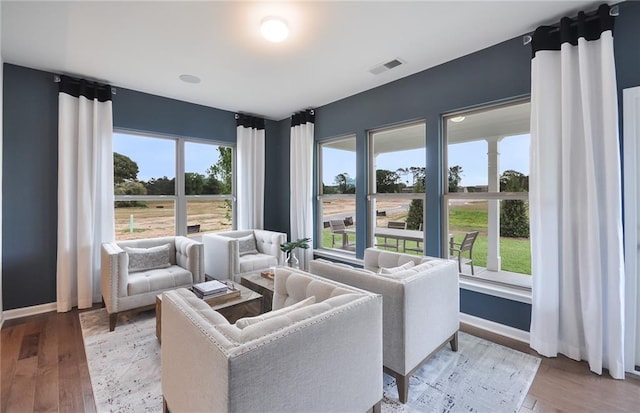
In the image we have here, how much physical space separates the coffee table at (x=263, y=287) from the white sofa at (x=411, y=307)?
75 centimetres

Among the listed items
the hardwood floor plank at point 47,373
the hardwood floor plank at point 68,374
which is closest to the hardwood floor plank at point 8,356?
the hardwood floor plank at point 47,373

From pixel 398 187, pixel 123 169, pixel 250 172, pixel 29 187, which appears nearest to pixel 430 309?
pixel 398 187

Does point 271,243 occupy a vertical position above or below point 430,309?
above

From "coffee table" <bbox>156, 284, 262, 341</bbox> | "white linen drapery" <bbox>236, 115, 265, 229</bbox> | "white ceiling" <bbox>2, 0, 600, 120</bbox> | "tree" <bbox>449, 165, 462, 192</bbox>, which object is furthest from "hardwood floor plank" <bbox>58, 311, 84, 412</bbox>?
"tree" <bbox>449, 165, 462, 192</bbox>

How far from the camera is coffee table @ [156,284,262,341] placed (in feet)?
7.82

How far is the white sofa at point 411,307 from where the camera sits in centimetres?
180

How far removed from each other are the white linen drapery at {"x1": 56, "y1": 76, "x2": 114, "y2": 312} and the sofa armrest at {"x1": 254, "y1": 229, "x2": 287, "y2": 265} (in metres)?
1.90

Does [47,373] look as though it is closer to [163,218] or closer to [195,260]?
[195,260]

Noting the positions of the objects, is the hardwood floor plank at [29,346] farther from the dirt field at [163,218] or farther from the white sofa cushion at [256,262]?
the white sofa cushion at [256,262]

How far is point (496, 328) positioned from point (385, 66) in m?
2.93

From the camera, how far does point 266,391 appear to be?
3.46 ft

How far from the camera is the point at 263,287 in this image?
288 cm

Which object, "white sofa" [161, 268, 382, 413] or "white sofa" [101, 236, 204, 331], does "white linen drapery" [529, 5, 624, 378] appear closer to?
"white sofa" [161, 268, 382, 413]

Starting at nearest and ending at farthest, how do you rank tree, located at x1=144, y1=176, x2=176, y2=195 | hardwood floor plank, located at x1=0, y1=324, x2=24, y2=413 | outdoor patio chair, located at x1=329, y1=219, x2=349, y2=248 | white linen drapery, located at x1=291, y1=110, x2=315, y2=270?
1. hardwood floor plank, located at x1=0, y1=324, x2=24, y2=413
2. tree, located at x1=144, y1=176, x2=176, y2=195
3. outdoor patio chair, located at x1=329, y1=219, x2=349, y2=248
4. white linen drapery, located at x1=291, y1=110, x2=315, y2=270
